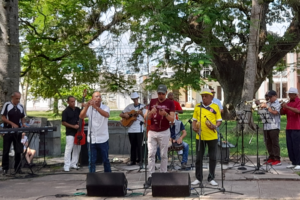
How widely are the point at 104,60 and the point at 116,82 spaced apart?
1.52 metres

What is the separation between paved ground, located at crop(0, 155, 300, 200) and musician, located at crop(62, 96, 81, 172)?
0.93 ft

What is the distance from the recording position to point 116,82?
17859mm

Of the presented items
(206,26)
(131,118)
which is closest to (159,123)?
(131,118)

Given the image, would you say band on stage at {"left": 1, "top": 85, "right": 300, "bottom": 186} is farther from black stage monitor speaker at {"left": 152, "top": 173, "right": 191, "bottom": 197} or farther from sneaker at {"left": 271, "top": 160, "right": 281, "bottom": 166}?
black stage monitor speaker at {"left": 152, "top": 173, "right": 191, "bottom": 197}

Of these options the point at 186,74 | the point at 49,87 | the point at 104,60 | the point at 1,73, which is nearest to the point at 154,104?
the point at 1,73

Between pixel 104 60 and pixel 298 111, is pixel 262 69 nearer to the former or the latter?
pixel 104 60

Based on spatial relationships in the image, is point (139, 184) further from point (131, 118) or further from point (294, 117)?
point (294, 117)

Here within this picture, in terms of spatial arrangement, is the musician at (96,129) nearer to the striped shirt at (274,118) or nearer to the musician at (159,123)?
the musician at (159,123)

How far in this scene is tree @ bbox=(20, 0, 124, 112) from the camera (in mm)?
17312

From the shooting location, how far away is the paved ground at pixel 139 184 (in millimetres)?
7891

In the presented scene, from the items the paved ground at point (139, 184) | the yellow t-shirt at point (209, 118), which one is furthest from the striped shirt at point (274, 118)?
the yellow t-shirt at point (209, 118)

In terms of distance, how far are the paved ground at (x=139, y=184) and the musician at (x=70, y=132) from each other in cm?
28

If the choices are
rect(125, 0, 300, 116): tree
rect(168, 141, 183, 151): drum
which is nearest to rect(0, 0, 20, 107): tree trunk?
rect(125, 0, 300, 116): tree

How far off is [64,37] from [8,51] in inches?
248
